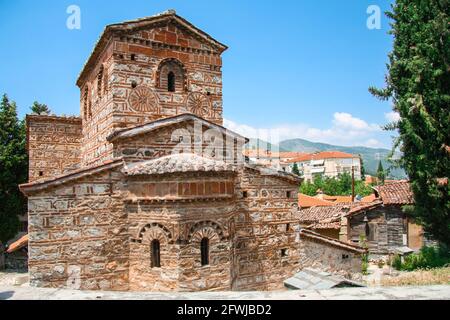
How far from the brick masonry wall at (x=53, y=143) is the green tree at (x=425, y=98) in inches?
497

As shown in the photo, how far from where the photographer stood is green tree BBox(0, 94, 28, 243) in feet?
57.3

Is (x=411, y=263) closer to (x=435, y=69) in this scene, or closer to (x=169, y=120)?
(x=435, y=69)

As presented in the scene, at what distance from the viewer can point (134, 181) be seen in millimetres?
9141

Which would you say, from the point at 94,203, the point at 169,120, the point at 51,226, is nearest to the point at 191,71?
the point at 169,120

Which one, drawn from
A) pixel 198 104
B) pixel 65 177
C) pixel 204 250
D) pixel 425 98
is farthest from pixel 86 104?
pixel 425 98

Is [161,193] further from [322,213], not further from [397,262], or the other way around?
[322,213]

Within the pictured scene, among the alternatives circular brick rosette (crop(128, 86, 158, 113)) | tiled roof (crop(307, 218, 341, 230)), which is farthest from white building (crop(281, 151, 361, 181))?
circular brick rosette (crop(128, 86, 158, 113))

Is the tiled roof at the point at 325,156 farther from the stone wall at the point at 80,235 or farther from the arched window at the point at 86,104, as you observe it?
the stone wall at the point at 80,235

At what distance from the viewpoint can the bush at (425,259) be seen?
15820mm

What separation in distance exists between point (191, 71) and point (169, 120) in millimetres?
2404

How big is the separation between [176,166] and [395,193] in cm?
1655

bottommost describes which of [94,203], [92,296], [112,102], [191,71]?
[92,296]

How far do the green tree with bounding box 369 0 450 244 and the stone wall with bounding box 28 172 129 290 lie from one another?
1045cm

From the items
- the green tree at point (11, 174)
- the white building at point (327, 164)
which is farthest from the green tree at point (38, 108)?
the white building at point (327, 164)
